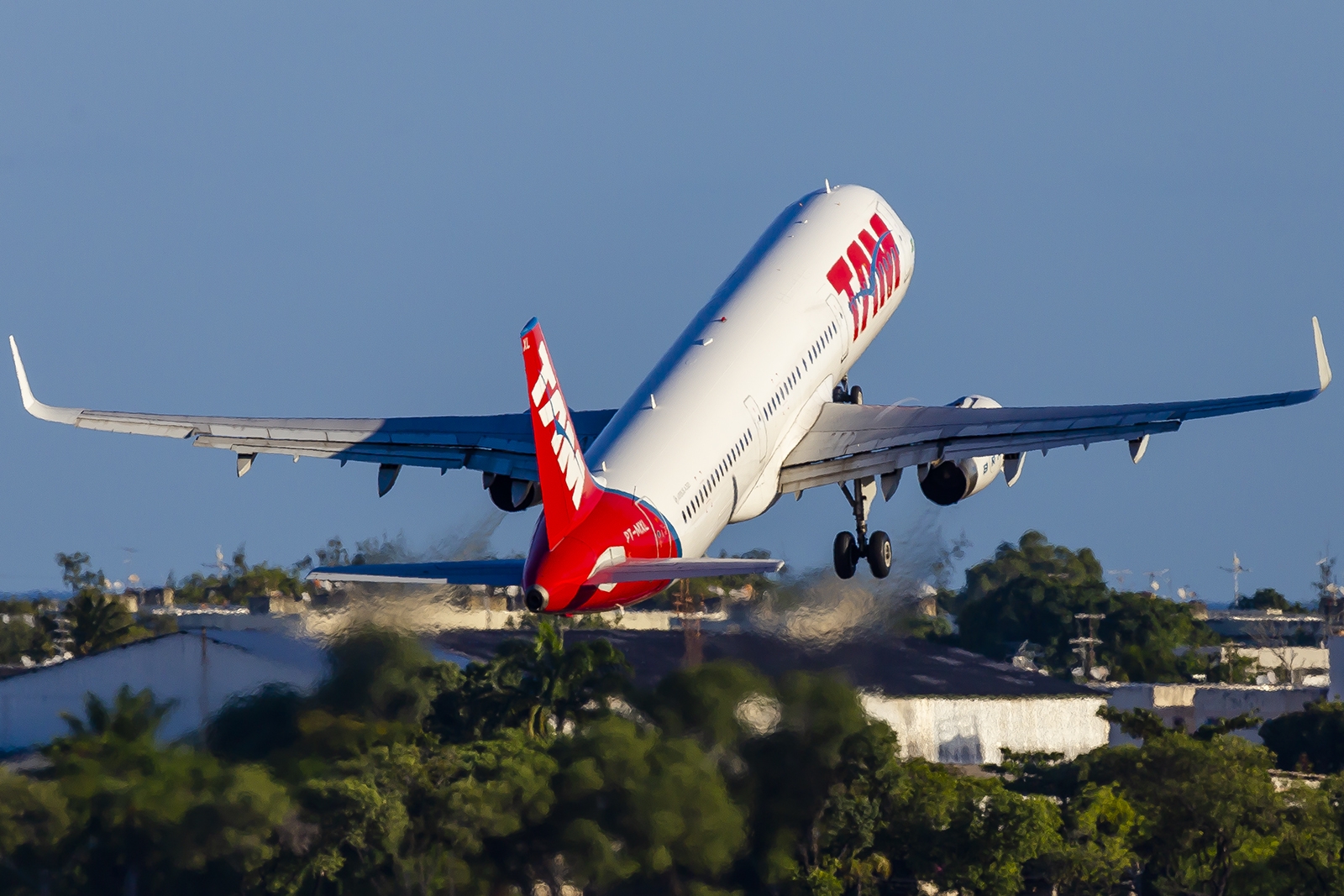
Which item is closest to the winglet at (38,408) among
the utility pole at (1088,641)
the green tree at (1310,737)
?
the green tree at (1310,737)

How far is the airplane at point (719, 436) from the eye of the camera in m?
36.6

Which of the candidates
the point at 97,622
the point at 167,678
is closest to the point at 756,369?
the point at 167,678

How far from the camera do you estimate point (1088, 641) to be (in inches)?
3428

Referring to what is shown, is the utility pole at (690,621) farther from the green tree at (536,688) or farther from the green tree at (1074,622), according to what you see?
the green tree at (1074,622)

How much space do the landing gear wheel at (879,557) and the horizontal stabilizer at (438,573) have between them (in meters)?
11.8

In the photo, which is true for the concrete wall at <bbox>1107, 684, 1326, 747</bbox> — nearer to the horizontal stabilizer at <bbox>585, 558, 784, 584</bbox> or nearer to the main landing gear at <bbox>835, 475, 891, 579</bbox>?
the main landing gear at <bbox>835, 475, 891, 579</bbox>

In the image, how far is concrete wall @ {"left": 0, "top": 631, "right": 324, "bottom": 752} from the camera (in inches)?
1709

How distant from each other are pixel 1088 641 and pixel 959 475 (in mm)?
41255

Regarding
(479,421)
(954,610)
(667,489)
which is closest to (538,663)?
(479,421)

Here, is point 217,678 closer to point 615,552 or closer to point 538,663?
point 538,663

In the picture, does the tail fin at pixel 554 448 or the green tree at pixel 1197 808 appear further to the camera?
the green tree at pixel 1197 808

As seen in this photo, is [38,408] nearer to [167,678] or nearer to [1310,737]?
[167,678]

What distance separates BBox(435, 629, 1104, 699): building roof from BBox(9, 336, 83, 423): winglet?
28.3 ft

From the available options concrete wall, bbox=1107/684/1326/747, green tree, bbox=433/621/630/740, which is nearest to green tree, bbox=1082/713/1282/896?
green tree, bbox=433/621/630/740
